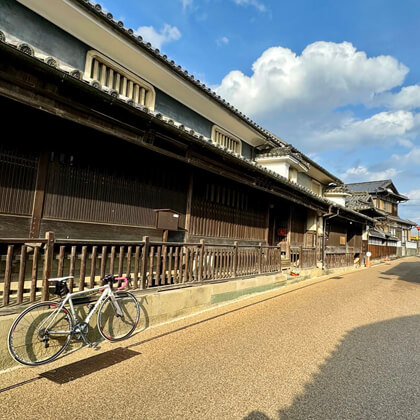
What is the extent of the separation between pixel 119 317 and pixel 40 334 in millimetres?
1259

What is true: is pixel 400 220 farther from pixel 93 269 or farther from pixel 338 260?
pixel 93 269

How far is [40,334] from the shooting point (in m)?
3.94

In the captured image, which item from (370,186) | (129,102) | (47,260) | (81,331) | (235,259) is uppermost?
(370,186)

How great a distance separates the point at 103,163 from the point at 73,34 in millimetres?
3084

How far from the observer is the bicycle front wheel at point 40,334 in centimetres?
375

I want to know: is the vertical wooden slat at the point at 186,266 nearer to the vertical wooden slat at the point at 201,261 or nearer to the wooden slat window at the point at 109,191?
the vertical wooden slat at the point at 201,261

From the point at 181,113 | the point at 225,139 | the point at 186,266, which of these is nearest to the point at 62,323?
the point at 186,266

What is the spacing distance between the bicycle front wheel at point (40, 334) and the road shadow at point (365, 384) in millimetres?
2693

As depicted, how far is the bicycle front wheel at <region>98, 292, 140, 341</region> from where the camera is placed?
15.8ft

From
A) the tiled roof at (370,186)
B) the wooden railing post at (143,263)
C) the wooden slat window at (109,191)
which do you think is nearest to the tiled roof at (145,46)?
the wooden slat window at (109,191)

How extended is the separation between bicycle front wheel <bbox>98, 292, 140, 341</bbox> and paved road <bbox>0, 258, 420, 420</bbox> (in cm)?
21

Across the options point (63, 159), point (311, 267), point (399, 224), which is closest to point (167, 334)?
point (63, 159)

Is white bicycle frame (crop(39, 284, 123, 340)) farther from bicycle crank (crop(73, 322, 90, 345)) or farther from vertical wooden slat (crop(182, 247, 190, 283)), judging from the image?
vertical wooden slat (crop(182, 247, 190, 283))

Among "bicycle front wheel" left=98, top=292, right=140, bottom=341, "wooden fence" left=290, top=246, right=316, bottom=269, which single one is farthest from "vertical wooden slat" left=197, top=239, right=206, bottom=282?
"wooden fence" left=290, top=246, right=316, bottom=269
